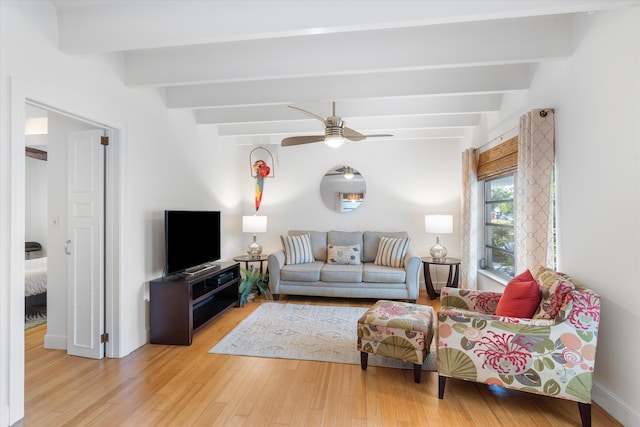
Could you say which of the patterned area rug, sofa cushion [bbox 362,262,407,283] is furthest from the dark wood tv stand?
sofa cushion [bbox 362,262,407,283]

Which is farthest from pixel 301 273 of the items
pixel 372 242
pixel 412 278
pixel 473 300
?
pixel 473 300

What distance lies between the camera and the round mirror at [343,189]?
5531mm

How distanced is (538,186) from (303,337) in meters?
2.59

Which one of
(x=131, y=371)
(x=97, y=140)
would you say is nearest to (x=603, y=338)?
(x=131, y=371)

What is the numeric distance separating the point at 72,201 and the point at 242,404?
7.70 feet

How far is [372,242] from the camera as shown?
522 centimetres

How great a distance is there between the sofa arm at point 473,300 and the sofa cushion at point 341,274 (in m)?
1.67

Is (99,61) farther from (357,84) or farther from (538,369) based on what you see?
(538,369)

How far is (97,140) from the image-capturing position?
290cm

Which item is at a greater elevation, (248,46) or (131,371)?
(248,46)

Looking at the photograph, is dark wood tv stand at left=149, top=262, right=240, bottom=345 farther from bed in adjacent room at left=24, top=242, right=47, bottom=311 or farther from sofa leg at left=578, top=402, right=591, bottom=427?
sofa leg at left=578, top=402, right=591, bottom=427

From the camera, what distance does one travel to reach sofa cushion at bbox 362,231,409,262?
5.18 m

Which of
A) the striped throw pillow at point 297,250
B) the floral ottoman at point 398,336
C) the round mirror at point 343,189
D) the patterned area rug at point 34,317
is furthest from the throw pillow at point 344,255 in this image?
the patterned area rug at point 34,317

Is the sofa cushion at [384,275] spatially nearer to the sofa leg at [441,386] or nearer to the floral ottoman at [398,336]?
the floral ottoman at [398,336]
